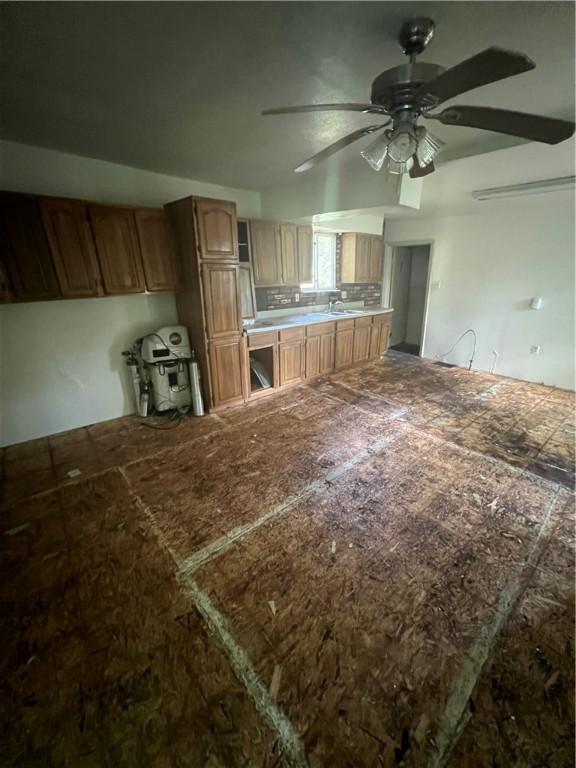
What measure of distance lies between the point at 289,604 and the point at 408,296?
22.6 feet

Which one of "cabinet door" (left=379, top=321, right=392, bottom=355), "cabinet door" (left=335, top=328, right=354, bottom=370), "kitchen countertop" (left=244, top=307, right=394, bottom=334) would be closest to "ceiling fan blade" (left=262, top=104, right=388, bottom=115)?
"kitchen countertop" (left=244, top=307, right=394, bottom=334)

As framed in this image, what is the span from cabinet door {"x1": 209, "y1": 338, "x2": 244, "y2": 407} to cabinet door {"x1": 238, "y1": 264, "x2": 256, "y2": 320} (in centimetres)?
73

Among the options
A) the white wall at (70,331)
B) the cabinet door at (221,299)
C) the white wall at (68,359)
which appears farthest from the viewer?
the cabinet door at (221,299)

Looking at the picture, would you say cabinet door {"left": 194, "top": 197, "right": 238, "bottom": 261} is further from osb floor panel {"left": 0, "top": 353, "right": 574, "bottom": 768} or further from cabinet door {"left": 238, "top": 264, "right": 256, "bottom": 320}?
osb floor panel {"left": 0, "top": 353, "right": 574, "bottom": 768}

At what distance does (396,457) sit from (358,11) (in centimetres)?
281

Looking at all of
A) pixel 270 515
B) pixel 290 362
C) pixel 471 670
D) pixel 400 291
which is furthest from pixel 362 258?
pixel 471 670

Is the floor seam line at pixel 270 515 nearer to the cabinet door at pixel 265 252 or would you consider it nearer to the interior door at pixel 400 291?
the cabinet door at pixel 265 252

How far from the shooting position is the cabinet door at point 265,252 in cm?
425

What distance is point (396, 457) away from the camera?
9.28 feet

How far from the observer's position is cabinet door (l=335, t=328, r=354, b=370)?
197 inches

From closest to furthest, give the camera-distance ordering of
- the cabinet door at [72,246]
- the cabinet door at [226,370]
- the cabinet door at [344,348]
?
the cabinet door at [72,246]
the cabinet door at [226,370]
the cabinet door at [344,348]

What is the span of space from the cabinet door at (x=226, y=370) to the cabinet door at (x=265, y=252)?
1.21 m

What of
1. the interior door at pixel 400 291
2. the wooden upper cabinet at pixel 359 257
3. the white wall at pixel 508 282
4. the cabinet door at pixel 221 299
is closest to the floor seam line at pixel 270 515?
the cabinet door at pixel 221 299

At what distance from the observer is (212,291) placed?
3398mm
